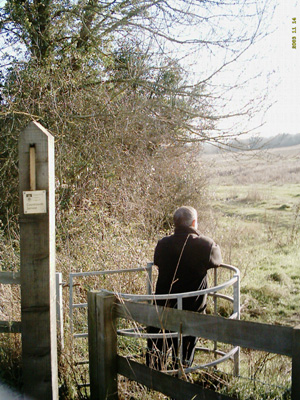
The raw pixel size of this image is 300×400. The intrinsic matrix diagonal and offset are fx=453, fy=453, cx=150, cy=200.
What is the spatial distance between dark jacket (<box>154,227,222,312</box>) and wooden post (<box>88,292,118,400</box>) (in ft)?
3.10

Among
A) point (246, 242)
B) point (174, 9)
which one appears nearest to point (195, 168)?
point (246, 242)

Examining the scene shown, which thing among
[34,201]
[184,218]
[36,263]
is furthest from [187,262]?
[34,201]

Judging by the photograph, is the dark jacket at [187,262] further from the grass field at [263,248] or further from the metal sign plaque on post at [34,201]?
the grass field at [263,248]

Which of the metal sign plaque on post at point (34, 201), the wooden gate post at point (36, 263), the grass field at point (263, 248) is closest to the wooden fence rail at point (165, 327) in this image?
the wooden gate post at point (36, 263)

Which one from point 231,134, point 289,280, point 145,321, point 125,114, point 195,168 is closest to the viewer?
point 145,321

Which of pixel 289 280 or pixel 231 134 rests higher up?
pixel 231 134

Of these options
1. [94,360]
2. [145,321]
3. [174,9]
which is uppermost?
[174,9]

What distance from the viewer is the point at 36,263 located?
327cm

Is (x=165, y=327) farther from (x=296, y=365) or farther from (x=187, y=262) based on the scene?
(x=187, y=262)

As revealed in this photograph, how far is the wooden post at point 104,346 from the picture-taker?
3.30 m

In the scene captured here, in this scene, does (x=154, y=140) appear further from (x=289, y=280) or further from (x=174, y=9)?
(x=289, y=280)

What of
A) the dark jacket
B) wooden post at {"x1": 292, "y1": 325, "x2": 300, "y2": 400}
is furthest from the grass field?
wooden post at {"x1": 292, "y1": 325, "x2": 300, "y2": 400}

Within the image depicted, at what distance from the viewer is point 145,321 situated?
10.5 feet

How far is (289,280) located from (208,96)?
183 inches
